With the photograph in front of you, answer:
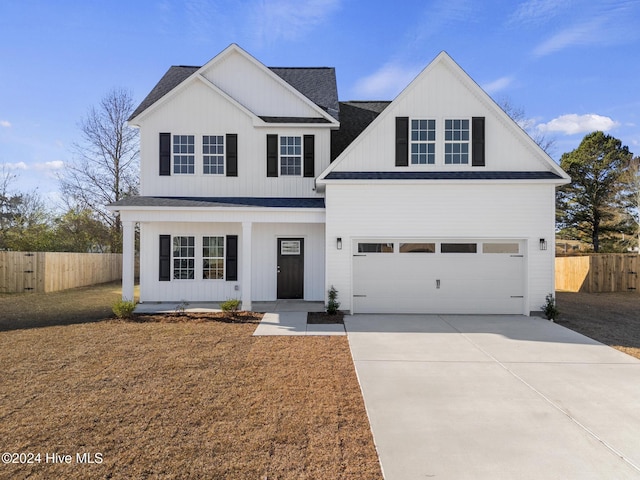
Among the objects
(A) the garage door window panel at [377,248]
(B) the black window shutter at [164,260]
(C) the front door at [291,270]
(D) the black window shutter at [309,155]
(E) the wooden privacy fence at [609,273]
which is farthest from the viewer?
(E) the wooden privacy fence at [609,273]

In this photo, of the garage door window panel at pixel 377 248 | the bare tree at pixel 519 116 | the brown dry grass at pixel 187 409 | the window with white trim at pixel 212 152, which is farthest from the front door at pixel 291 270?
the bare tree at pixel 519 116

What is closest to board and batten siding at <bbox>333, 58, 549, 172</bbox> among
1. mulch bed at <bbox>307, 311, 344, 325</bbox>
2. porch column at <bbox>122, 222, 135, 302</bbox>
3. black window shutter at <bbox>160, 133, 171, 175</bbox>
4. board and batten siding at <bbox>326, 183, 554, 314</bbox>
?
board and batten siding at <bbox>326, 183, 554, 314</bbox>

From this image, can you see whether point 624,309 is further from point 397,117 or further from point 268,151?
point 268,151

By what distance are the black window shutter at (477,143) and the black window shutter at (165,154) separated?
997 cm

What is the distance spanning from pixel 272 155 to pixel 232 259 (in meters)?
3.87

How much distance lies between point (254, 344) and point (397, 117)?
7841 millimetres

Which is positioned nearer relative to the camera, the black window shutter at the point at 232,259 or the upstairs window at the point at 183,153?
the black window shutter at the point at 232,259

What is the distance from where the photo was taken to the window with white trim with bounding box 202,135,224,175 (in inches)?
500

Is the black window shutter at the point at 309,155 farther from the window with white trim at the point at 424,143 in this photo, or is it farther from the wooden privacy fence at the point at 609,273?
the wooden privacy fence at the point at 609,273

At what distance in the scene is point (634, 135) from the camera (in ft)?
93.2

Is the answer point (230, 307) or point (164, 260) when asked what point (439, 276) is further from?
point (164, 260)

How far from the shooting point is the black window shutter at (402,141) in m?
11.2

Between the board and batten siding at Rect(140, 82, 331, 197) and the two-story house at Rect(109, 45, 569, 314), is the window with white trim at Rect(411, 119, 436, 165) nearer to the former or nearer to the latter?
the two-story house at Rect(109, 45, 569, 314)

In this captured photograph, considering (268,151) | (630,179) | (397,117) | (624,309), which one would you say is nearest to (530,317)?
(624,309)
